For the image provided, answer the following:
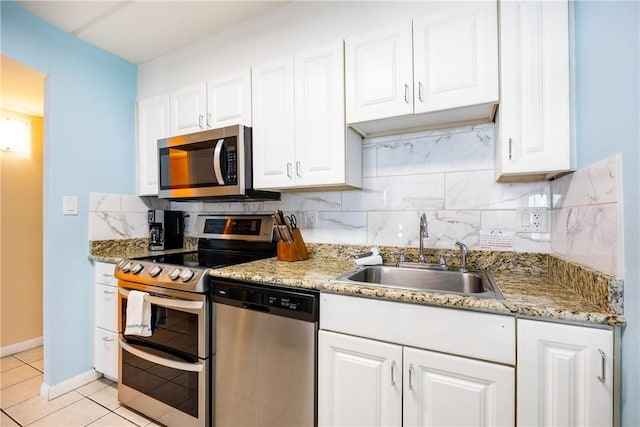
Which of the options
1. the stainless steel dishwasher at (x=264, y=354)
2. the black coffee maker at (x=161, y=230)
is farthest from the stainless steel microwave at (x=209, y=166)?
the stainless steel dishwasher at (x=264, y=354)

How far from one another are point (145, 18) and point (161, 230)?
1482 mm

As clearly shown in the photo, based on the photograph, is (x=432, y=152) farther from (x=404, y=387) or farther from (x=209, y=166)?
(x=209, y=166)

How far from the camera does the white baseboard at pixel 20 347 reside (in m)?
2.51

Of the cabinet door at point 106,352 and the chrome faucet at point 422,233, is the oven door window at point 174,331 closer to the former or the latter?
the cabinet door at point 106,352

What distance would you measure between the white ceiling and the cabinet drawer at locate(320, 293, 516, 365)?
182 cm

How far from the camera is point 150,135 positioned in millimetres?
2275

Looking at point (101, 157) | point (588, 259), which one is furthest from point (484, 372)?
point (101, 157)

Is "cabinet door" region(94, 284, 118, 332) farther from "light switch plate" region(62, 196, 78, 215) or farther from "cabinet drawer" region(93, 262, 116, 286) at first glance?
"light switch plate" region(62, 196, 78, 215)

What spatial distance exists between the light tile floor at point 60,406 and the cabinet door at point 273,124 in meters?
1.59

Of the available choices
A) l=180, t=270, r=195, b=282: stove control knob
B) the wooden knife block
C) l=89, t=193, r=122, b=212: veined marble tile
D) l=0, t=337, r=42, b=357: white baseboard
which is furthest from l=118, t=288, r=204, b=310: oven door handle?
l=0, t=337, r=42, b=357: white baseboard

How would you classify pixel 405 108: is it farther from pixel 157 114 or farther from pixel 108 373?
pixel 108 373

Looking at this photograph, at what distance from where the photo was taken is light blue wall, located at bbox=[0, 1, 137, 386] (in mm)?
1921

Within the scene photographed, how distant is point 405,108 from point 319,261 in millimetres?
993

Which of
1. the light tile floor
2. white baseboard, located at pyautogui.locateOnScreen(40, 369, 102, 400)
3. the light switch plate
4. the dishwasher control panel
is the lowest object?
the light tile floor
